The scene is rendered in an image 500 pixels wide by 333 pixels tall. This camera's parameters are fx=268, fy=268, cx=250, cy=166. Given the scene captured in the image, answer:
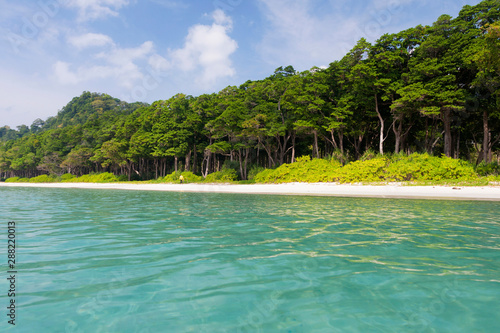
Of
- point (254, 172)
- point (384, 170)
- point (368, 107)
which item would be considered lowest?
point (254, 172)

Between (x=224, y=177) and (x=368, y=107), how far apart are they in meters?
18.1

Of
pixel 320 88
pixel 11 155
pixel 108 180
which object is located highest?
pixel 320 88

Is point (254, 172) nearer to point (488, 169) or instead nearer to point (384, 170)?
point (384, 170)

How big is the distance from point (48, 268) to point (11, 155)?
90905 millimetres

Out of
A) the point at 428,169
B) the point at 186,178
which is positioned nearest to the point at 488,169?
the point at 428,169

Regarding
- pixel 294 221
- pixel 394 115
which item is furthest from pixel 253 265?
pixel 394 115

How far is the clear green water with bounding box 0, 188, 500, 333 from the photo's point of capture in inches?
98.1

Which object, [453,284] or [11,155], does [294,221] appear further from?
[11,155]

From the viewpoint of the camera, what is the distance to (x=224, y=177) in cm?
3281

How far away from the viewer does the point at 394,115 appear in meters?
25.4

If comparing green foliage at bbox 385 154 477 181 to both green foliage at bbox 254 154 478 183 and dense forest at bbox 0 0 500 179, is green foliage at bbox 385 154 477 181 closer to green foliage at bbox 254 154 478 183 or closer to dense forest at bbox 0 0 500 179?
green foliage at bbox 254 154 478 183

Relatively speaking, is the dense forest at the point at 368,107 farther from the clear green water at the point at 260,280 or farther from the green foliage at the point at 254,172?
the clear green water at the point at 260,280

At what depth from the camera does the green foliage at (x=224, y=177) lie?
32344 millimetres

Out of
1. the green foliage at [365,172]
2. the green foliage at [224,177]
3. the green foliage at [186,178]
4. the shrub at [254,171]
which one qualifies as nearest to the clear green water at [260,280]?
the green foliage at [365,172]
